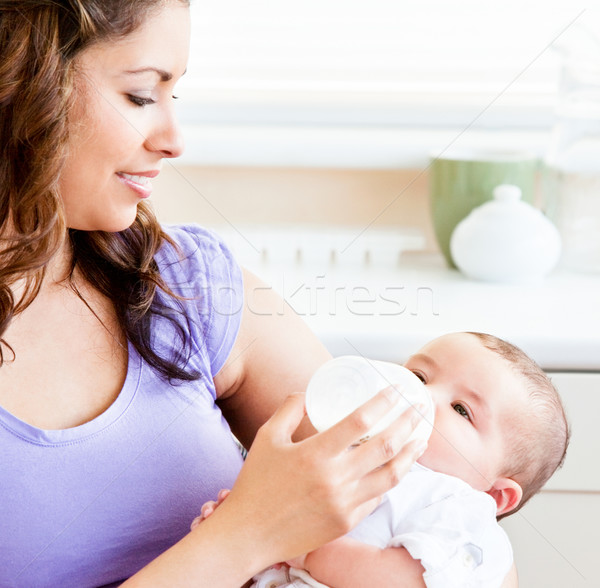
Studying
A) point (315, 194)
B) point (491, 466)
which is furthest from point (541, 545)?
point (315, 194)

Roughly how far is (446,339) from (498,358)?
0.08 metres

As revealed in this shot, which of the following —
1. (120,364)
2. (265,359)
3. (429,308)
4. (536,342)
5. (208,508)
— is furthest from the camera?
(429,308)

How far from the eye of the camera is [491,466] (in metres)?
1.15

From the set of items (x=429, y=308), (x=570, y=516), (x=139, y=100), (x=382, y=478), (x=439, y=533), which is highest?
(x=139, y=100)

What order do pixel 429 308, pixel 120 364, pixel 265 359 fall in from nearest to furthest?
pixel 120 364 → pixel 265 359 → pixel 429 308

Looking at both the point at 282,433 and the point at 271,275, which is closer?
the point at 282,433

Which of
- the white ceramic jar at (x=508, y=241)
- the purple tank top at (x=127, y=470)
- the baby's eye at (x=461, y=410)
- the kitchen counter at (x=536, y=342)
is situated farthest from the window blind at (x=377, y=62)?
the baby's eye at (x=461, y=410)

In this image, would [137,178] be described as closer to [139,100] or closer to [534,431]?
[139,100]

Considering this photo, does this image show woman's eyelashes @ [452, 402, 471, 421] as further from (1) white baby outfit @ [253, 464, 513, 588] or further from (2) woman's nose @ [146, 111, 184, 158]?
(2) woman's nose @ [146, 111, 184, 158]

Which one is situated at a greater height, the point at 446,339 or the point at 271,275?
the point at 446,339

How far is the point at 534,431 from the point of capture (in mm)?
1165

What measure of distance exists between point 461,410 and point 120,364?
0.45 meters

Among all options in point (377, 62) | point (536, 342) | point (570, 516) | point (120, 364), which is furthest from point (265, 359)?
point (377, 62)

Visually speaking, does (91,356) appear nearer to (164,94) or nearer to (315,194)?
(164,94)
